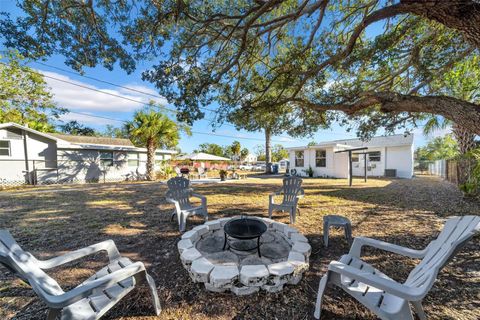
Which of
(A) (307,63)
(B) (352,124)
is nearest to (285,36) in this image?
(A) (307,63)

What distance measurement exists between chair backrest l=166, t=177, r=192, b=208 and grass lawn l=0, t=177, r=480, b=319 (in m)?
0.56

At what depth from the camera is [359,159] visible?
1820 cm

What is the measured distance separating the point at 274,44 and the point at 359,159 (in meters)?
16.2

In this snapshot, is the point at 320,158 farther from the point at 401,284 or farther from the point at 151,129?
the point at 401,284

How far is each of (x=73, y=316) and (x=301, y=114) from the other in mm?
8049

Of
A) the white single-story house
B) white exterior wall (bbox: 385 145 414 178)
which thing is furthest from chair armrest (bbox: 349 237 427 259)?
white exterior wall (bbox: 385 145 414 178)

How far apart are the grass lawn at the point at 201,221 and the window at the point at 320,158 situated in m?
9.89

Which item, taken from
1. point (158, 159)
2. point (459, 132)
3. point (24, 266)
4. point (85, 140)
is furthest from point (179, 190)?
point (85, 140)

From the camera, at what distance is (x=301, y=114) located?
311 inches

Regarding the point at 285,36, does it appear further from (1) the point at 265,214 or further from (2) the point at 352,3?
(1) the point at 265,214

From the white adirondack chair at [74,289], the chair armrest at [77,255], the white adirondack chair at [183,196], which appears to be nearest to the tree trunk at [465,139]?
the white adirondack chair at [183,196]

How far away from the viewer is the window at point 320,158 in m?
16.6

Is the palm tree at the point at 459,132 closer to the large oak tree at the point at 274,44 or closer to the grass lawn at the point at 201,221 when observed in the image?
the large oak tree at the point at 274,44

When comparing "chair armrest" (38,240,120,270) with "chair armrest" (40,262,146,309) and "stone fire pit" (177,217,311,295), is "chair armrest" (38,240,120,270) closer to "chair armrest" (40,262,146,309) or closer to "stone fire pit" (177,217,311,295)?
"chair armrest" (40,262,146,309)
